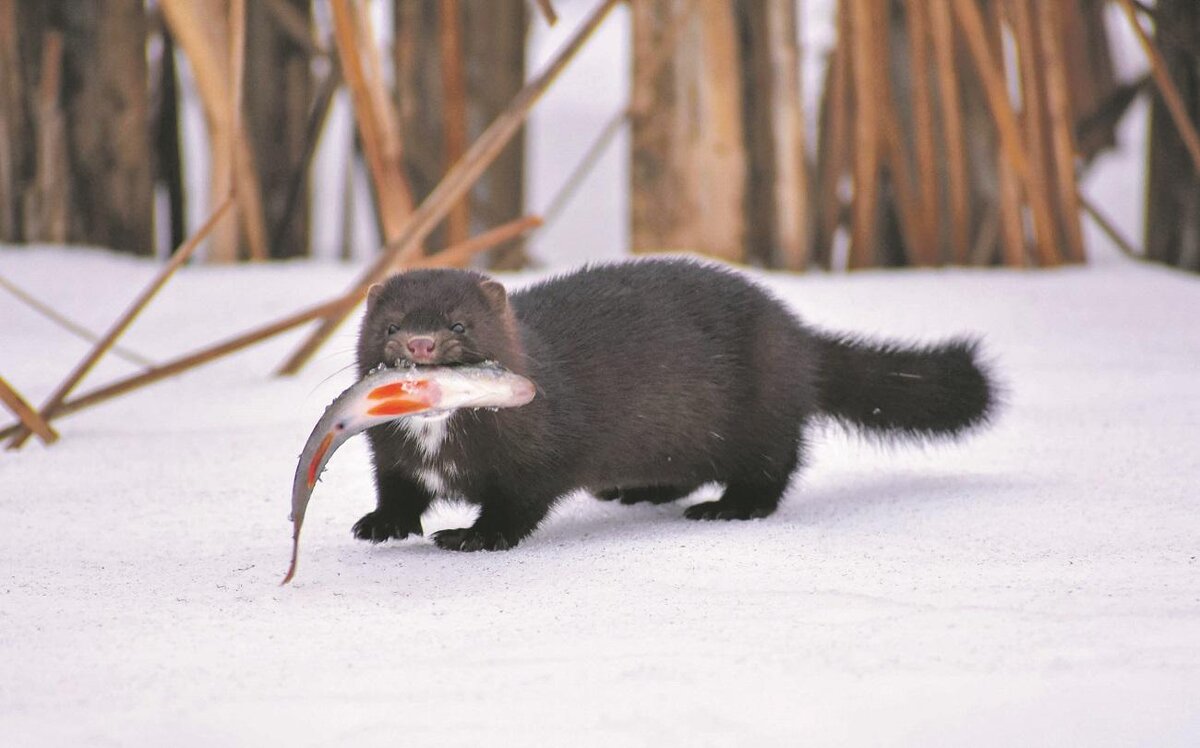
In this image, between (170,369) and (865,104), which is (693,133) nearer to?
(865,104)

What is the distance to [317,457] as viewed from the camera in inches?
94.8

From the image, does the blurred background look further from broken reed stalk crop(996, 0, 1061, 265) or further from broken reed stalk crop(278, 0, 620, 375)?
broken reed stalk crop(278, 0, 620, 375)

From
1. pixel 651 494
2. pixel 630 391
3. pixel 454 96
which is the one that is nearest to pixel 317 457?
pixel 630 391

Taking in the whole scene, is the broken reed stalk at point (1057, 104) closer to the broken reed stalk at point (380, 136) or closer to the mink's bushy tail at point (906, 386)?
the mink's bushy tail at point (906, 386)

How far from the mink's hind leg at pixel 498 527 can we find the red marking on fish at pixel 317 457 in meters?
0.39

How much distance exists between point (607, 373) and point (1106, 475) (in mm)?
1015

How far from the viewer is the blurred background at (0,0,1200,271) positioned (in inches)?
189

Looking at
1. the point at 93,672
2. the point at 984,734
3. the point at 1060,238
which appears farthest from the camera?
the point at 1060,238

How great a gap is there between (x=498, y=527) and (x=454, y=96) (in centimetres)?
217

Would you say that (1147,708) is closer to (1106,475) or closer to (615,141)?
(1106,475)

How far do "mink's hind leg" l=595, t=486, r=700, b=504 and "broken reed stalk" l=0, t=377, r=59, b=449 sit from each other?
1.21 metres

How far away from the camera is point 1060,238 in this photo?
16.9 ft

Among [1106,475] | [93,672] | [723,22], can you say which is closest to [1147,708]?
[93,672]

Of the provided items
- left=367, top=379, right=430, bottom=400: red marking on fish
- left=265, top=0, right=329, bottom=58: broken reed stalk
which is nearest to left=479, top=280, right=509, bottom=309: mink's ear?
left=367, top=379, right=430, bottom=400: red marking on fish
